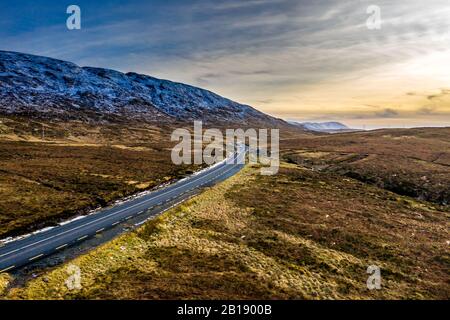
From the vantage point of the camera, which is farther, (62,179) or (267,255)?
(62,179)

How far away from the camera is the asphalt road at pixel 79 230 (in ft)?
110

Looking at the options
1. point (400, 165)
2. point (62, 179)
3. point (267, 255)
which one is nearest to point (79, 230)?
point (267, 255)

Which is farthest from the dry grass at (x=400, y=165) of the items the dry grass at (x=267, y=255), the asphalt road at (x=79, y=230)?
the asphalt road at (x=79, y=230)

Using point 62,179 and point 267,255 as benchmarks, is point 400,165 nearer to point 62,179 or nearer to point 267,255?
point 267,255

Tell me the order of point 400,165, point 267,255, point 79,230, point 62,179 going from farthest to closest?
point 400,165, point 62,179, point 79,230, point 267,255

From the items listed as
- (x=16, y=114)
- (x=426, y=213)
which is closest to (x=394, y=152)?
(x=426, y=213)

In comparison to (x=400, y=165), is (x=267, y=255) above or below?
below

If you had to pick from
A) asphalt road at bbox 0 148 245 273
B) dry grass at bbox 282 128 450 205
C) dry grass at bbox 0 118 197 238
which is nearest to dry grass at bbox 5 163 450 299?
asphalt road at bbox 0 148 245 273

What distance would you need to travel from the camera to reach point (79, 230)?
138 ft

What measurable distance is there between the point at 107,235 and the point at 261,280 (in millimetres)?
19262

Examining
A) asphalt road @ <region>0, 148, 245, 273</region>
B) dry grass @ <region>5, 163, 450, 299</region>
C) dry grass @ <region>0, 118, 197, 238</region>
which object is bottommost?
dry grass @ <region>5, 163, 450, 299</region>

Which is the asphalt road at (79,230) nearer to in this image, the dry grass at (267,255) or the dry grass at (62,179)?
the dry grass at (62,179)

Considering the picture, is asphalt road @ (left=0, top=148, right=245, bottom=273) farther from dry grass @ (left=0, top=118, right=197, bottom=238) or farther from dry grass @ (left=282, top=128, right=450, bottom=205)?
dry grass @ (left=282, top=128, right=450, bottom=205)

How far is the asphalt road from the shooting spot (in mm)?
33469
